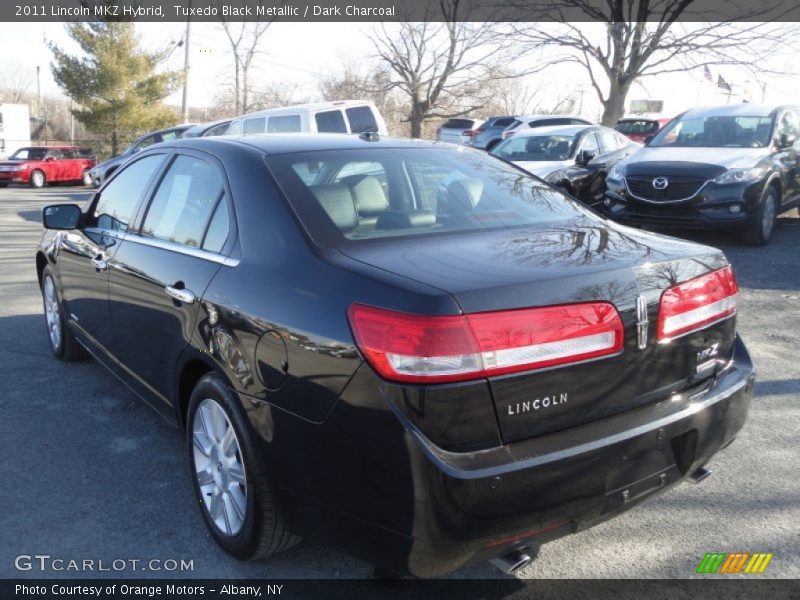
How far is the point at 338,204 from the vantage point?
2848 mm

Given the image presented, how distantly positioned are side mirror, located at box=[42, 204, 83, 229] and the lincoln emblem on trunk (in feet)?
11.5

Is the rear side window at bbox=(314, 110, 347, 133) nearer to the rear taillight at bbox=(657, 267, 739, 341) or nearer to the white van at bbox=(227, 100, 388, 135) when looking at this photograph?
the white van at bbox=(227, 100, 388, 135)

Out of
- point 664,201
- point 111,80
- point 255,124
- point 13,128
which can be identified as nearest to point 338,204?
point 664,201

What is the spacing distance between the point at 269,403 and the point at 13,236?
11.0 m

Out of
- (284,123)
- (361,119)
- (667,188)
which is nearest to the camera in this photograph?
(667,188)

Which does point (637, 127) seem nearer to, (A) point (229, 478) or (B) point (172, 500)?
(B) point (172, 500)

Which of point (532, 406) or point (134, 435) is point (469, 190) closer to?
point (532, 406)

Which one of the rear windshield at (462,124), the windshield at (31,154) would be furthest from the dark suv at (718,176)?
the windshield at (31,154)

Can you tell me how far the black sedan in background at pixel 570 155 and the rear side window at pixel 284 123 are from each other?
12.7ft

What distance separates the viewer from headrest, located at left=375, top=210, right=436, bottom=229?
2.89m

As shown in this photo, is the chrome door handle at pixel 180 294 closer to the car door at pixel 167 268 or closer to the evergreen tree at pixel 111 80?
the car door at pixel 167 268

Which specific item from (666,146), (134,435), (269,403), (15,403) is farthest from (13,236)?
(269,403)

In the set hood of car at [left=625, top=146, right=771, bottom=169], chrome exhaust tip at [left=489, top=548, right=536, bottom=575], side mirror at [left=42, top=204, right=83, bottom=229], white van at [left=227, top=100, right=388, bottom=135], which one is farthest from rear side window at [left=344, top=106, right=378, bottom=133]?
chrome exhaust tip at [left=489, top=548, right=536, bottom=575]

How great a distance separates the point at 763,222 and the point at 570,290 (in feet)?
26.1
